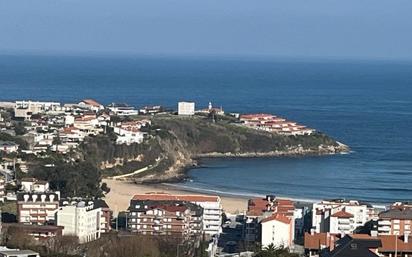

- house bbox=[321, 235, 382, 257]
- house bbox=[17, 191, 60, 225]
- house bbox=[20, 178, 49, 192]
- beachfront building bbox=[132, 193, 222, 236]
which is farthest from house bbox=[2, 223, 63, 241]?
house bbox=[321, 235, 382, 257]

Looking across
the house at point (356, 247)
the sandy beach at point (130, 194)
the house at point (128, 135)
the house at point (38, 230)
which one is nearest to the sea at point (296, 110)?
the sandy beach at point (130, 194)

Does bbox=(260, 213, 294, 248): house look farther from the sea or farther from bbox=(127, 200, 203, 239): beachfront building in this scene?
the sea

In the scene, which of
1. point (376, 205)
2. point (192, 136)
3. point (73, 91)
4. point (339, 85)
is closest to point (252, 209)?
point (376, 205)

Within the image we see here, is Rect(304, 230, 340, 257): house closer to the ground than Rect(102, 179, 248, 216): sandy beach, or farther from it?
closer to the ground

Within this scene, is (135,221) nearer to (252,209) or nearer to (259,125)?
(252,209)

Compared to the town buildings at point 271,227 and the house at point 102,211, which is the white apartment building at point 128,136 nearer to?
the house at point 102,211

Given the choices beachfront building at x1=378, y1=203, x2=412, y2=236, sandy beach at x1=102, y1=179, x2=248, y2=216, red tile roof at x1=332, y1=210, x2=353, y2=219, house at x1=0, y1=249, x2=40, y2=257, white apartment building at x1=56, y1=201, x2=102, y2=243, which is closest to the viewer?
house at x1=0, y1=249, x2=40, y2=257

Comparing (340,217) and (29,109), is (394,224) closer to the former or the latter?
(340,217)
